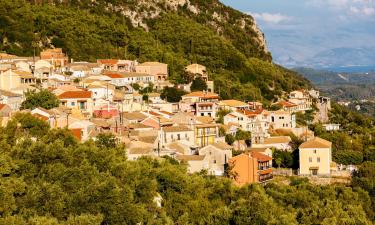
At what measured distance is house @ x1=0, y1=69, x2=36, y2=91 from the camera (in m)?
42.2

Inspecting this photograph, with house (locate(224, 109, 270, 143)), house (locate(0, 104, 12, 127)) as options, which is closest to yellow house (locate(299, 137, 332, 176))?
house (locate(224, 109, 270, 143))

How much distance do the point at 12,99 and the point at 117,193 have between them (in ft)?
62.2

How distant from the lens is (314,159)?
122ft

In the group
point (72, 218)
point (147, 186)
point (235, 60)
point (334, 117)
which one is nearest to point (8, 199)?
point (72, 218)

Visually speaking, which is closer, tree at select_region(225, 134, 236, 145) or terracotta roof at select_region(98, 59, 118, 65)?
tree at select_region(225, 134, 236, 145)

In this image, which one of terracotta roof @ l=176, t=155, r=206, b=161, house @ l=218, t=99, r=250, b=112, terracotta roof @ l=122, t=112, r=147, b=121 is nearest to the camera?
terracotta roof @ l=176, t=155, r=206, b=161

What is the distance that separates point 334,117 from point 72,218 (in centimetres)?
4245

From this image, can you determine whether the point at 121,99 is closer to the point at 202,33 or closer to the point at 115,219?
the point at 115,219

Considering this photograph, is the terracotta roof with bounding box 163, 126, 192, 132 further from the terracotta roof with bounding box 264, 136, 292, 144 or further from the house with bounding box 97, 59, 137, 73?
the house with bounding box 97, 59, 137, 73

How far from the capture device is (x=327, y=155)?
121ft

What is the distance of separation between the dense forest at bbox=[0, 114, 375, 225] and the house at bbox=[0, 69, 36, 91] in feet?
38.7

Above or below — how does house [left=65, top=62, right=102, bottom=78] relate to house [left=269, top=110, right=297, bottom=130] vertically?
above

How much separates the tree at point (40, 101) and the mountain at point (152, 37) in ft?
57.5

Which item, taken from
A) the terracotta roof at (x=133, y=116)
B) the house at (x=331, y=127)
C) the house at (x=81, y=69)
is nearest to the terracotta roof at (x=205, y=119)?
the terracotta roof at (x=133, y=116)
